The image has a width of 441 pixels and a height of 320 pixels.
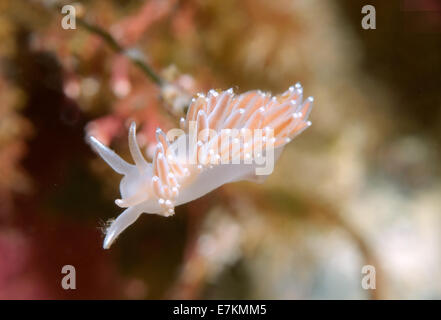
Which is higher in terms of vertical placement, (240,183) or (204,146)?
(240,183)

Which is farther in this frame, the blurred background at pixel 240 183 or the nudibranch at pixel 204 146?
the blurred background at pixel 240 183

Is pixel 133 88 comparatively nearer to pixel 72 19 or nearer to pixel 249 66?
pixel 72 19

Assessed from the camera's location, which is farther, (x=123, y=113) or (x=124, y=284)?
(x=124, y=284)

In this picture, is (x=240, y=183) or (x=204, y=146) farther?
(x=240, y=183)

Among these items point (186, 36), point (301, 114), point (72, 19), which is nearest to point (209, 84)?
point (186, 36)
